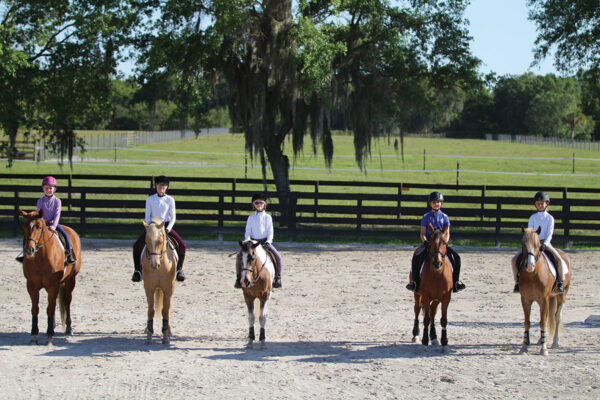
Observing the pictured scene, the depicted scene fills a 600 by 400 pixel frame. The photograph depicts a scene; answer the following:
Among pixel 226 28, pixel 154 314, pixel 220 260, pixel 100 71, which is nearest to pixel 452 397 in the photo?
pixel 154 314

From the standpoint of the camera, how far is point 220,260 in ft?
53.0

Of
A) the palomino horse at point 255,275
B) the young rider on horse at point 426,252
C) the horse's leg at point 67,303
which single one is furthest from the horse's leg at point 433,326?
the horse's leg at point 67,303

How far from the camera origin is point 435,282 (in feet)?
29.9

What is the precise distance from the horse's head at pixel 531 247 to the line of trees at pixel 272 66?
9.93 meters

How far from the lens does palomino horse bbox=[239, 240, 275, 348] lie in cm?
884

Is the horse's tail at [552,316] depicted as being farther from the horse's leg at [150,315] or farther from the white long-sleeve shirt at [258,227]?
the horse's leg at [150,315]

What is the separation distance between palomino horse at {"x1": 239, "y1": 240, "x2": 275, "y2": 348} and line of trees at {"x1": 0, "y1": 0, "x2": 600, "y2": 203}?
31.4ft

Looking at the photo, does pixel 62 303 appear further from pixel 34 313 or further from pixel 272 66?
pixel 272 66

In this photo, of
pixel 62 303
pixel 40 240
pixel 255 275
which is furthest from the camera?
pixel 62 303

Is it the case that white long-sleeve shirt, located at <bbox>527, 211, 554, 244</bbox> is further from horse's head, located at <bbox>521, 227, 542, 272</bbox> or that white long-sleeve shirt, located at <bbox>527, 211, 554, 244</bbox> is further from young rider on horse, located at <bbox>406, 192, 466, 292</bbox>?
young rider on horse, located at <bbox>406, 192, 466, 292</bbox>

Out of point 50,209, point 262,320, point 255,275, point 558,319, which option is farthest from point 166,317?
point 558,319

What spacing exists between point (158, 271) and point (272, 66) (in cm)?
1029

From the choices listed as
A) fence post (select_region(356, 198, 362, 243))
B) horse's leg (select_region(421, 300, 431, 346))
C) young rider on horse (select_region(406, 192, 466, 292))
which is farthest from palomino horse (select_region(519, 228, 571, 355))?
fence post (select_region(356, 198, 362, 243))

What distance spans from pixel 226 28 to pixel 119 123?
232 feet
